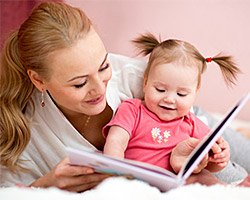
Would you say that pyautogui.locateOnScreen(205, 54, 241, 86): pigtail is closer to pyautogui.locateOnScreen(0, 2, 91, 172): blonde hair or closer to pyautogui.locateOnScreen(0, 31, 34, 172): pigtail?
pyautogui.locateOnScreen(0, 2, 91, 172): blonde hair

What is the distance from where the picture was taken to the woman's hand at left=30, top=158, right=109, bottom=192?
3.34 feet

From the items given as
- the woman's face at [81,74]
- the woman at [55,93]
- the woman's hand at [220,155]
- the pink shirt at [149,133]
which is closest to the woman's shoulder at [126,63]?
the woman at [55,93]

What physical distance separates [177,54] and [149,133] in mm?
320

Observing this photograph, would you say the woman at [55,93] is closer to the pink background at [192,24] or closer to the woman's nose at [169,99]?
the woman's nose at [169,99]

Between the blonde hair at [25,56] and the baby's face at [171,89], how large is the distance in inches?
13.1

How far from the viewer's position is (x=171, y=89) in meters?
1.28

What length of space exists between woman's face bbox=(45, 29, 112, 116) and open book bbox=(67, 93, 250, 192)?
276 millimetres

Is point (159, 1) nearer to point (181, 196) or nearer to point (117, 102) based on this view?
point (117, 102)

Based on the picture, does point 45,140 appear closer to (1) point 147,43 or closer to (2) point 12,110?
(2) point 12,110

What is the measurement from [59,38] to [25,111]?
1.46 ft

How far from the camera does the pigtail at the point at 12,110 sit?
133cm

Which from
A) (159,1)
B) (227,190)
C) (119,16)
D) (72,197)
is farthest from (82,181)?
(159,1)

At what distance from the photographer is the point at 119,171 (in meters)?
0.92

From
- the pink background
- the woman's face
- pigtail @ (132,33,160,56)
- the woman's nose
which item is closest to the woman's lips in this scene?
the woman's face
